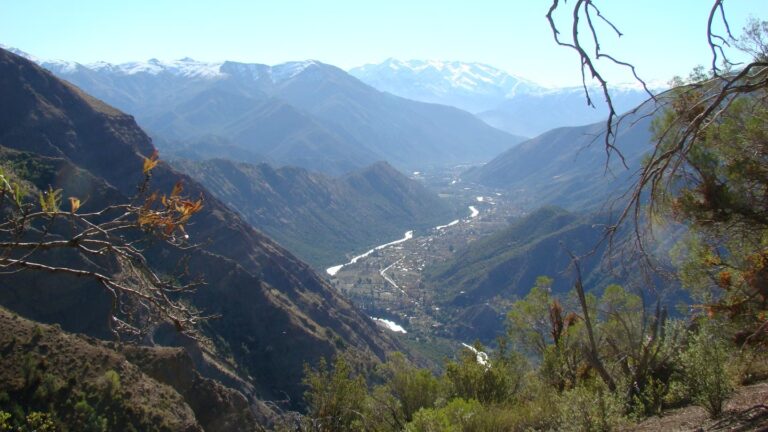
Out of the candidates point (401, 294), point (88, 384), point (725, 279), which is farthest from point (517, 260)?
point (725, 279)

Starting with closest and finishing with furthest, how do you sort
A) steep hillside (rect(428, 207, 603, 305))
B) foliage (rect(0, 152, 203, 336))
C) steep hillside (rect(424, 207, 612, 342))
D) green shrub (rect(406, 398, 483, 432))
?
foliage (rect(0, 152, 203, 336)) < green shrub (rect(406, 398, 483, 432)) < steep hillside (rect(424, 207, 612, 342)) < steep hillside (rect(428, 207, 603, 305))

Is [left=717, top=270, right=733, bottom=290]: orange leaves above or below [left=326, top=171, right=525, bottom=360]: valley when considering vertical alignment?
above

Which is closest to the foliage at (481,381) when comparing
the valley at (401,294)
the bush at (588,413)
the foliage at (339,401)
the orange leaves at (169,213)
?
the foliage at (339,401)

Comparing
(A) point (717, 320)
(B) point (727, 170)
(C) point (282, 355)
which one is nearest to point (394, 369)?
(A) point (717, 320)

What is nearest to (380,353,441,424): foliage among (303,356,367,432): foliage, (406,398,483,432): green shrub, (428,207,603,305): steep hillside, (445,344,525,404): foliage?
(445,344,525,404): foliage

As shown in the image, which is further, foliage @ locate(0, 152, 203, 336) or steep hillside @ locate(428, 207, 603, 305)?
steep hillside @ locate(428, 207, 603, 305)

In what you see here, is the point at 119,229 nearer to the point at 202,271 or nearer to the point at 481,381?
the point at 481,381

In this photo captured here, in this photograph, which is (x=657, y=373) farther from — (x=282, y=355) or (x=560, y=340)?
(x=282, y=355)

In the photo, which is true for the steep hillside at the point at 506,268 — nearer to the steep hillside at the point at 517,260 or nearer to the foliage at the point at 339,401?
the steep hillside at the point at 517,260

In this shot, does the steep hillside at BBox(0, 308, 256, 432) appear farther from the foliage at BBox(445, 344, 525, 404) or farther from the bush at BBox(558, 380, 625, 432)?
the bush at BBox(558, 380, 625, 432)

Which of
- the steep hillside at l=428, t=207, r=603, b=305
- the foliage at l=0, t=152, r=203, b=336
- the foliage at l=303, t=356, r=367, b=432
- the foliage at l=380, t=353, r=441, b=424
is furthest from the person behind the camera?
the steep hillside at l=428, t=207, r=603, b=305
